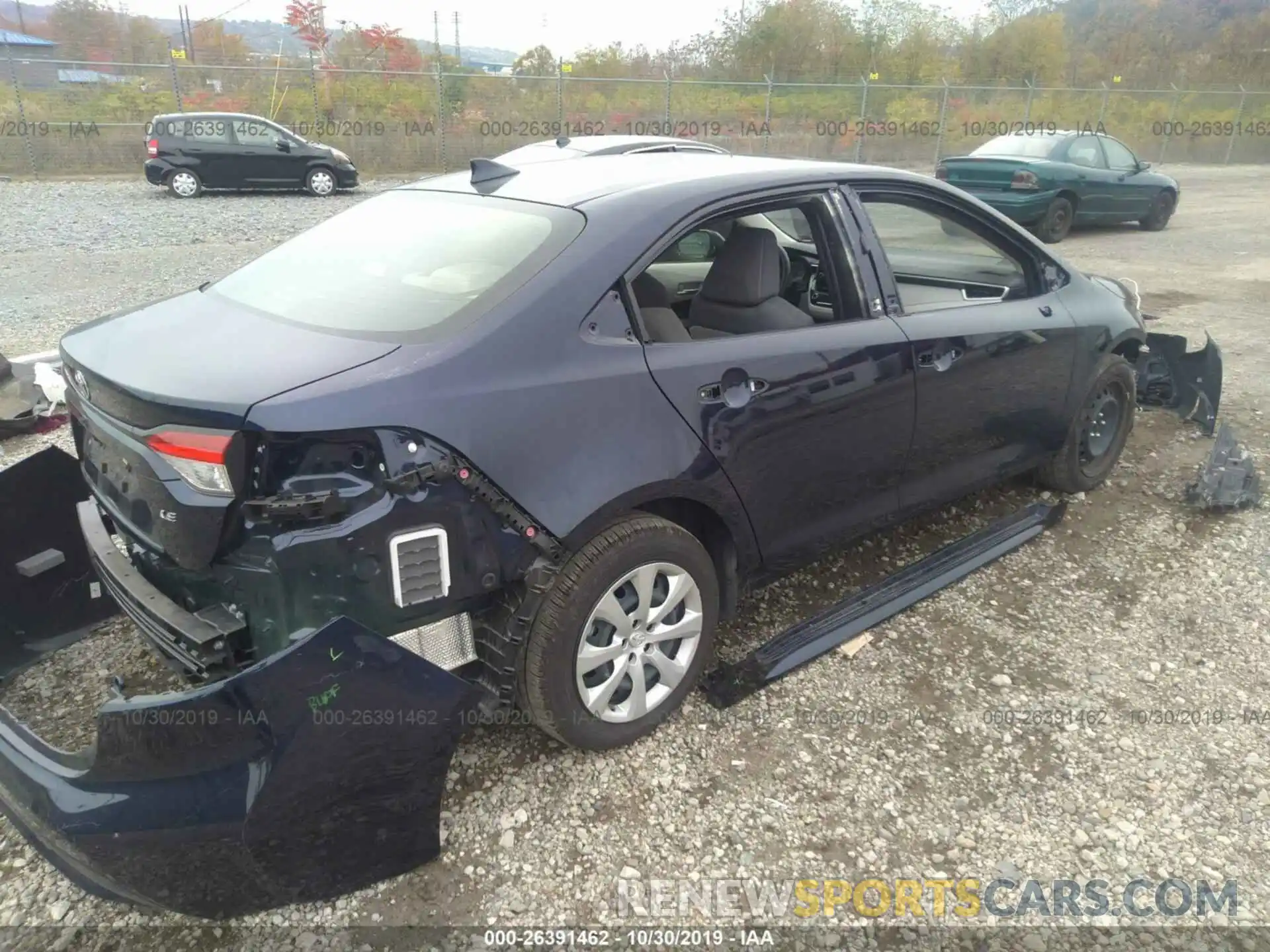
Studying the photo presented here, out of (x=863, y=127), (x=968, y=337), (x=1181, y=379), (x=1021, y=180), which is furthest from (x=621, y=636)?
(x=863, y=127)

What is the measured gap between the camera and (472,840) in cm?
233

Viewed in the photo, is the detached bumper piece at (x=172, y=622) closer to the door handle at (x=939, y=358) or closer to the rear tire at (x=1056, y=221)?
the door handle at (x=939, y=358)

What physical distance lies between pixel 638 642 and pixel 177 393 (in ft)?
4.51

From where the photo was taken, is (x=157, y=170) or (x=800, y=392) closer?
(x=800, y=392)

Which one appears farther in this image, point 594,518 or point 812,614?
point 812,614

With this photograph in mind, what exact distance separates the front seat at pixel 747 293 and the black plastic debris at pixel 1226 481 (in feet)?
8.51

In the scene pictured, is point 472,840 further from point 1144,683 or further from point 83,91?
point 83,91

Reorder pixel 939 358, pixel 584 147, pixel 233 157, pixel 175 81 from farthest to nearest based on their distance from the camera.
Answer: pixel 175 81 < pixel 233 157 < pixel 584 147 < pixel 939 358

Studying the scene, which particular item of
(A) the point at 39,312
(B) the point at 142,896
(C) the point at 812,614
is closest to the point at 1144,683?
(C) the point at 812,614

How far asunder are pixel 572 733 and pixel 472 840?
382 mm

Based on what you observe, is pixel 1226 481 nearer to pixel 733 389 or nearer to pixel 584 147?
pixel 733 389

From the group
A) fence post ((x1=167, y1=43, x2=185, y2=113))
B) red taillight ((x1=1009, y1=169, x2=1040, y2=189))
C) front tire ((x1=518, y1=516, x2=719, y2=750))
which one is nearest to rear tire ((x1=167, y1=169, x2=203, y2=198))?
fence post ((x1=167, y1=43, x2=185, y2=113))

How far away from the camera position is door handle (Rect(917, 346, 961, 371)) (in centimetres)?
315

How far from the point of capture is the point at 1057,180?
1184 cm
